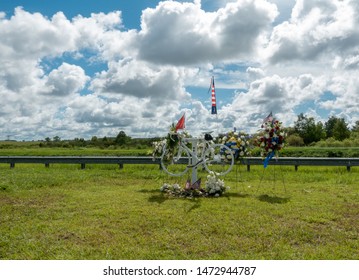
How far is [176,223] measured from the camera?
285 inches

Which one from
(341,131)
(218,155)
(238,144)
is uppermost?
(341,131)

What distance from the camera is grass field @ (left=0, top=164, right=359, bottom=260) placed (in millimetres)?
5637

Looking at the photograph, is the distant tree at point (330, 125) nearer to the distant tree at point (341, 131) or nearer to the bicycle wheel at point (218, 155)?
the distant tree at point (341, 131)

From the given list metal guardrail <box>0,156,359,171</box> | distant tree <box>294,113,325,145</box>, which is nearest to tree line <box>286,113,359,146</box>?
distant tree <box>294,113,325,145</box>

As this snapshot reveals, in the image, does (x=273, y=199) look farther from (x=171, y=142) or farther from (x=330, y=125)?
(x=330, y=125)

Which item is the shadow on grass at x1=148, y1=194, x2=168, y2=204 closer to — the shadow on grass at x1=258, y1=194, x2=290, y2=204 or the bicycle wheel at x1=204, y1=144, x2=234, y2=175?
the bicycle wheel at x1=204, y1=144, x2=234, y2=175

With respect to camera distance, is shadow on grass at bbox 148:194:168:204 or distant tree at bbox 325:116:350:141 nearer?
shadow on grass at bbox 148:194:168:204

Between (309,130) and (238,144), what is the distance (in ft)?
229

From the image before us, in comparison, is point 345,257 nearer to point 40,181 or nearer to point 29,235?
point 29,235

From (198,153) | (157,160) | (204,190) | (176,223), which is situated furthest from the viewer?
(157,160)

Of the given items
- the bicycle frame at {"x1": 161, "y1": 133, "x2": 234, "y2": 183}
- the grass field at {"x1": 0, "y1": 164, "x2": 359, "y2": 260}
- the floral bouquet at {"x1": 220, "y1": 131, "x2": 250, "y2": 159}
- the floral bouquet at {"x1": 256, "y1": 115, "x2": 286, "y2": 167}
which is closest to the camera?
the grass field at {"x1": 0, "y1": 164, "x2": 359, "y2": 260}

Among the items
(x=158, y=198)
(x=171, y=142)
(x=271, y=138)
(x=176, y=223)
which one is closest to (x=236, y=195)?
(x=271, y=138)

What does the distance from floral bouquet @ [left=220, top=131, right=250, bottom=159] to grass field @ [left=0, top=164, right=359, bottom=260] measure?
4.10 feet
